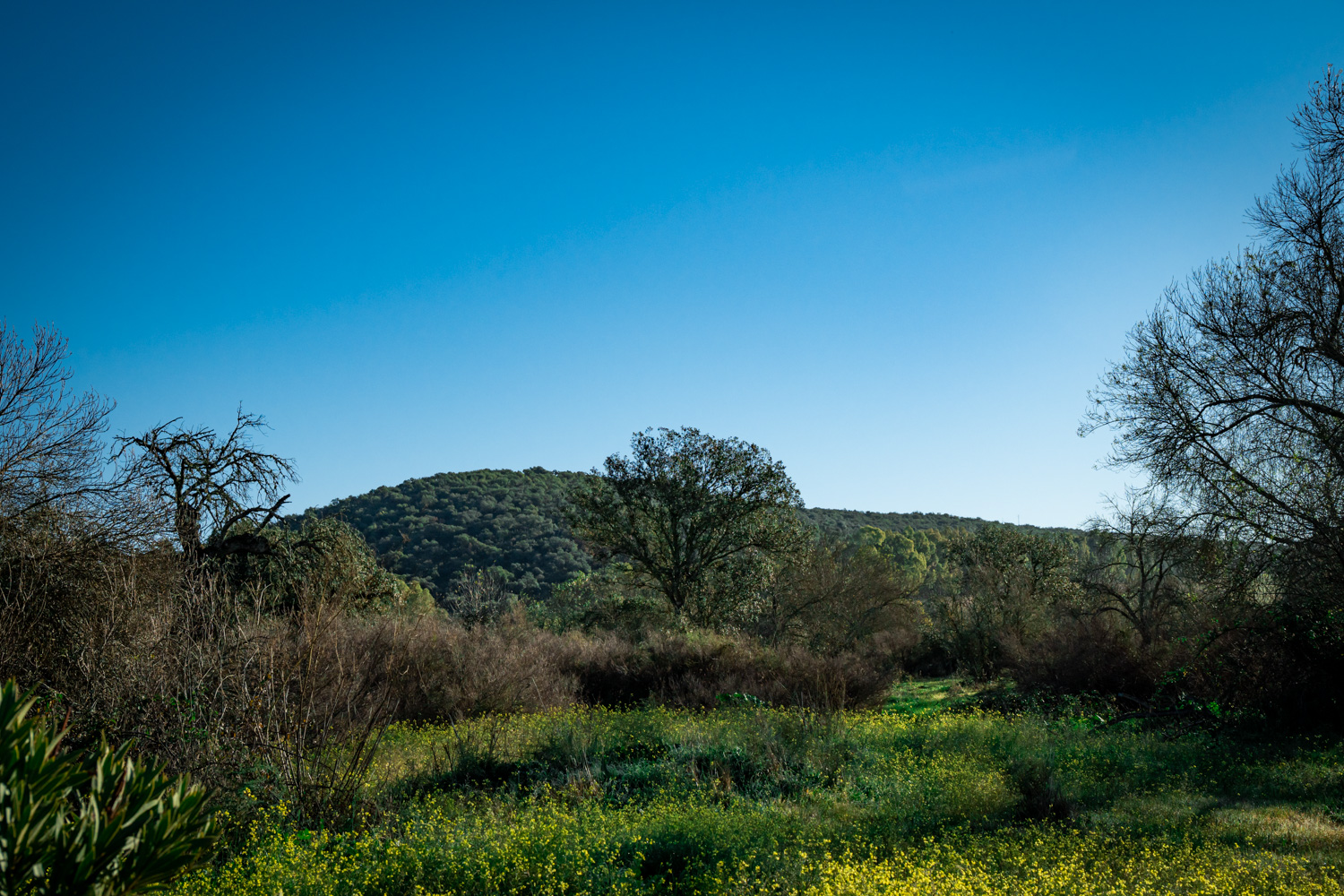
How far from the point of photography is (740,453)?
985 inches

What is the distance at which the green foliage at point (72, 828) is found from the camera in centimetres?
241

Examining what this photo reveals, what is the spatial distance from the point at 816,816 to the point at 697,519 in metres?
17.0

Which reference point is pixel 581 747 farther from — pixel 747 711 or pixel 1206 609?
pixel 1206 609

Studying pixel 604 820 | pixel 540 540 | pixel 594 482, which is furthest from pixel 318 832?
pixel 540 540

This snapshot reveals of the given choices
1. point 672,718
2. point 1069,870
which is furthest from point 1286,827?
point 672,718

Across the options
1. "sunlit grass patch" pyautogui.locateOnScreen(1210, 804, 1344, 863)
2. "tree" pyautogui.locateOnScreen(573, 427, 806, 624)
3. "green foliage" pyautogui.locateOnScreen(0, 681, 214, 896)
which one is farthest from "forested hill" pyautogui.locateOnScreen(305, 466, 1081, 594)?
"green foliage" pyautogui.locateOnScreen(0, 681, 214, 896)

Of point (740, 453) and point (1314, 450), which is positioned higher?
point (740, 453)

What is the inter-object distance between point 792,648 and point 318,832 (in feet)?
43.3

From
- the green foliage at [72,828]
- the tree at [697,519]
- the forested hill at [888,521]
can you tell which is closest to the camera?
the green foliage at [72,828]

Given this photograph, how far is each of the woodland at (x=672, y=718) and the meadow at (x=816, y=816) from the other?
5 centimetres

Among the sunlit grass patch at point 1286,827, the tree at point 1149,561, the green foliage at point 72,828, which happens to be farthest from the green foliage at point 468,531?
the green foliage at point 72,828

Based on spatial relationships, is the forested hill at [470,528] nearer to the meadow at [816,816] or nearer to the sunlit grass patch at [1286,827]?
the meadow at [816,816]

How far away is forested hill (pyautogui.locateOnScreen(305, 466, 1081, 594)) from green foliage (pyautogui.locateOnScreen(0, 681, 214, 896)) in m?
29.2

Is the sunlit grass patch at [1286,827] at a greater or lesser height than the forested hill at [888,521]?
lesser
